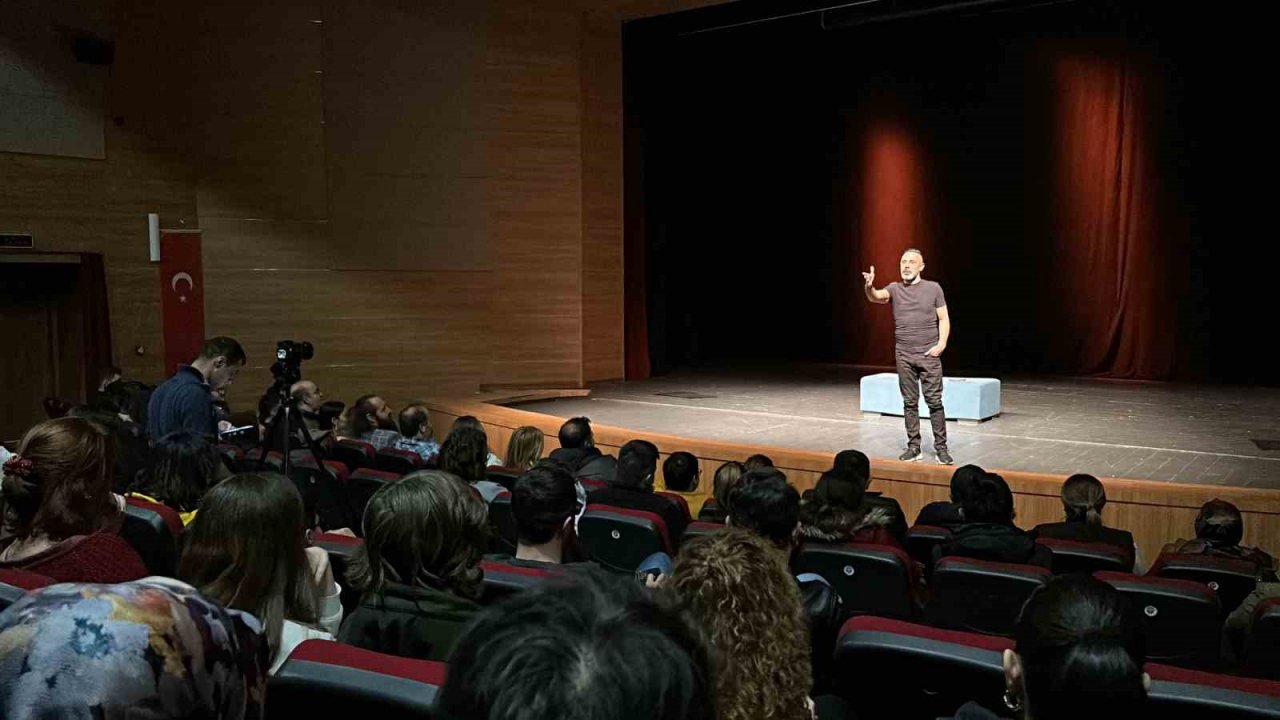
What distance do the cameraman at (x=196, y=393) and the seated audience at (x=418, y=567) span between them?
2742 millimetres

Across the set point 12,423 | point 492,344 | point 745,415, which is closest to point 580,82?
Result: point 492,344

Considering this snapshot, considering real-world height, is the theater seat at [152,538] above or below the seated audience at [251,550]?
below

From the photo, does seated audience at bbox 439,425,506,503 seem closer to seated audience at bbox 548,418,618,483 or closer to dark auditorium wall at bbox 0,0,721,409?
seated audience at bbox 548,418,618,483

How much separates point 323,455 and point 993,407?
547 cm

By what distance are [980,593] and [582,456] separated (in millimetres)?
2798

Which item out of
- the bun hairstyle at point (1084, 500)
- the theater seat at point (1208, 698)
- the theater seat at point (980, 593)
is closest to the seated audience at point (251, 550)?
the theater seat at point (1208, 698)

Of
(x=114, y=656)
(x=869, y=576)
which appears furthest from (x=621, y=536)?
(x=114, y=656)

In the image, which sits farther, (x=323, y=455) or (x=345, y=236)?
(x=345, y=236)

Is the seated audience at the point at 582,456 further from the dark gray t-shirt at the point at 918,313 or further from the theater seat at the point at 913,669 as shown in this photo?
the theater seat at the point at 913,669

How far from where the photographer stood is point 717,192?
14188 mm

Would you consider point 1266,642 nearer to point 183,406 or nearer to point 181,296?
point 183,406

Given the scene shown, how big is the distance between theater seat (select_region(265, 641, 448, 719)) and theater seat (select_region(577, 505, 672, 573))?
1965mm

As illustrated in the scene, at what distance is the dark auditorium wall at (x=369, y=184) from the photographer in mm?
9266

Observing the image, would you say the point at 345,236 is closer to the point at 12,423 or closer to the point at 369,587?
the point at 12,423
